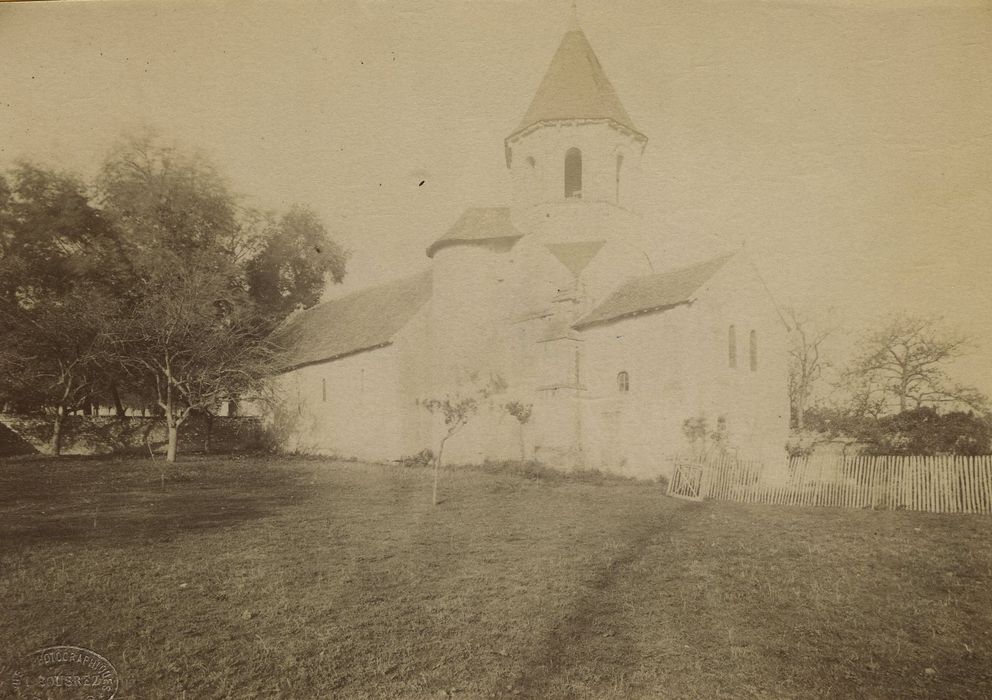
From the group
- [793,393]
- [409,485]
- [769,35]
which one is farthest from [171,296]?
[793,393]

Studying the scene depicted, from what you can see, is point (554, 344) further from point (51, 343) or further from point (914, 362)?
point (51, 343)

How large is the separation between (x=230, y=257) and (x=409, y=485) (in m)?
4.37

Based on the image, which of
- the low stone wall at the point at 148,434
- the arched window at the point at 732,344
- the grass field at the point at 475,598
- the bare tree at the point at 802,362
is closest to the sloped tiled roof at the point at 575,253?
the arched window at the point at 732,344

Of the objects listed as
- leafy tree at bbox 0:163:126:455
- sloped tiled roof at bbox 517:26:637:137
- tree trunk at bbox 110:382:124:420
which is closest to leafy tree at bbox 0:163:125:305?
leafy tree at bbox 0:163:126:455

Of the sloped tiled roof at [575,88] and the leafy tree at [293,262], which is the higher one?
the sloped tiled roof at [575,88]

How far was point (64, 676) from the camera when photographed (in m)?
3.54

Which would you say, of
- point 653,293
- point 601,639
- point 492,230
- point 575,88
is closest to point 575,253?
point 653,293

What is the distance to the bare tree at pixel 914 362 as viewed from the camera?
16.3 ft

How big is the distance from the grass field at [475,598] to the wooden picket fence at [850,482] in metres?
0.46

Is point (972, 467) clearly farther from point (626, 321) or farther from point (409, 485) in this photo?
point (409, 485)

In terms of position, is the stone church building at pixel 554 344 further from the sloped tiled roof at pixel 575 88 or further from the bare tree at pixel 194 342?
the bare tree at pixel 194 342

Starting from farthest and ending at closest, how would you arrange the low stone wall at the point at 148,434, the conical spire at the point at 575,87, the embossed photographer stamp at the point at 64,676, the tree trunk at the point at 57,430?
the low stone wall at the point at 148,434 → the tree trunk at the point at 57,430 → the conical spire at the point at 575,87 → the embossed photographer stamp at the point at 64,676

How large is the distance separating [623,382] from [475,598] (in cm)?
828

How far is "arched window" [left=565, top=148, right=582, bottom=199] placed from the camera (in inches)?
519
